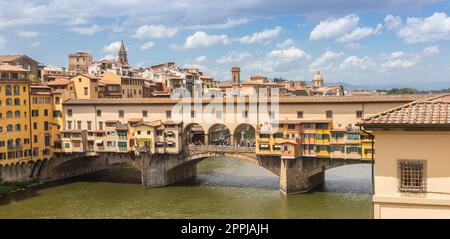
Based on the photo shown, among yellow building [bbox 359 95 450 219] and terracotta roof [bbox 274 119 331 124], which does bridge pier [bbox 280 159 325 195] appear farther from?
yellow building [bbox 359 95 450 219]

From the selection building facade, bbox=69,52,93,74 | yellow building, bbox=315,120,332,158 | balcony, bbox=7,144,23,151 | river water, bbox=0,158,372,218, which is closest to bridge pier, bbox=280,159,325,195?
river water, bbox=0,158,372,218

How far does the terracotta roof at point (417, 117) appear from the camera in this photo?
7836mm

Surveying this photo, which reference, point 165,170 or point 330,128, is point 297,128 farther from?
point 165,170

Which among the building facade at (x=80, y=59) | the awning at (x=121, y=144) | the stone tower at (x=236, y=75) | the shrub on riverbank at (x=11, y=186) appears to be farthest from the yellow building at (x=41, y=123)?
the building facade at (x=80, y=59)

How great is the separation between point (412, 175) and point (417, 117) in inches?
37.3

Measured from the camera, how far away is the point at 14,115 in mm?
35844

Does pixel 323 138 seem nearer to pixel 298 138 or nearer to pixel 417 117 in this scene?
pixel 298 138

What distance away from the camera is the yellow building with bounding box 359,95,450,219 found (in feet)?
25.7

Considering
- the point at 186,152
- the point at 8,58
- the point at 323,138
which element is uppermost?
the point at 8,58

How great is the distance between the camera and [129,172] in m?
42.2

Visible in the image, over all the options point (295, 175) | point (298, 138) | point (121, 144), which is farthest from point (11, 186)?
point (298, 138)

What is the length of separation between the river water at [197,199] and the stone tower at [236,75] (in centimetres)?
3090

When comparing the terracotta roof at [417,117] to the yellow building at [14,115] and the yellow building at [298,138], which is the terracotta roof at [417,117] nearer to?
the yellow building at [298,138]

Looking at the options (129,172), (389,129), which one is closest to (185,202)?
(129,172)
